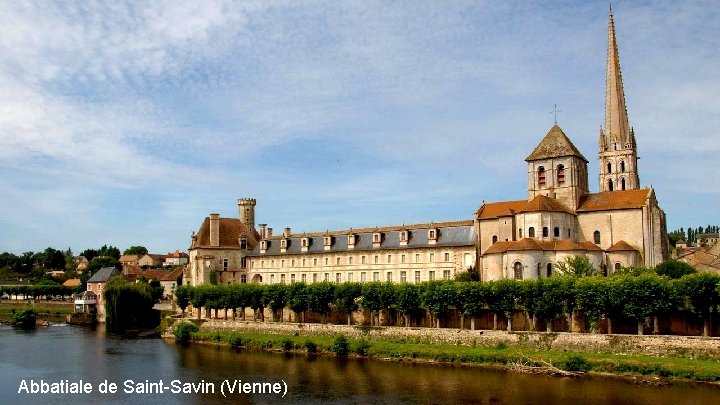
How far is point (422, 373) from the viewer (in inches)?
1494

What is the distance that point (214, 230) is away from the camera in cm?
6869

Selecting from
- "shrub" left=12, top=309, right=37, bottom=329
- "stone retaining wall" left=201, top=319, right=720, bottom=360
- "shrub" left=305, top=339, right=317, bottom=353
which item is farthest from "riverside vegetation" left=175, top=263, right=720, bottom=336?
"shrub" left=12, top=309, right=37, bottom=329

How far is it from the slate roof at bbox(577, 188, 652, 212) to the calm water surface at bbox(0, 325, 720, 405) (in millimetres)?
20145

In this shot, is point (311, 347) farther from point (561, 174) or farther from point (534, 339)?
point (561, 174)

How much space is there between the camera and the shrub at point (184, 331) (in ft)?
188

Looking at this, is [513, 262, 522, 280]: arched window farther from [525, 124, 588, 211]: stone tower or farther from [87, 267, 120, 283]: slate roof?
[87, 267, 120, 283]: slate roof

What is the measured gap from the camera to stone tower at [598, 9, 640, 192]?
81312mm

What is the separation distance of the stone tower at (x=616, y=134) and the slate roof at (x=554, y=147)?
95.0ft

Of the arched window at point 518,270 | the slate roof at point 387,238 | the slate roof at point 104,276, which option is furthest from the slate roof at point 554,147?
the slate roof at point 104,276

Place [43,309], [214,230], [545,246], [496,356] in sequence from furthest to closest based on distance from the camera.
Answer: [43,309]
[214,230]
[545,246]
[496,356]

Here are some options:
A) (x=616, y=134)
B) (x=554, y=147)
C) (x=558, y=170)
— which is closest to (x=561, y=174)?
(x=558, y=170)

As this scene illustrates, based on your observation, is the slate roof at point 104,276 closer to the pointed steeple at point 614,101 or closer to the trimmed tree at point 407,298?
the trimmed tree at point 407,298

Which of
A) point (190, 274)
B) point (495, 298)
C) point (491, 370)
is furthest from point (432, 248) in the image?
point (190, 274)

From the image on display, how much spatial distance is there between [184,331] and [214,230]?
A: 14.0 m
